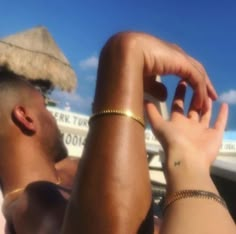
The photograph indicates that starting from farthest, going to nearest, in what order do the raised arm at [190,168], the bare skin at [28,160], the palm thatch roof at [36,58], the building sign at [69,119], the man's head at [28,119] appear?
the palm thatch roof at [36,58] < the building sign at [69,119] < the man's head at [28,119] < the bare skin at [28,160] < the raised arm at [190,168]

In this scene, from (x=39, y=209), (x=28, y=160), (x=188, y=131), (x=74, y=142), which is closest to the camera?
(x=188, y=131)

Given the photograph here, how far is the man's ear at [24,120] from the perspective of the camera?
1819mm

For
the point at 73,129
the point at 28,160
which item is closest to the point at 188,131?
the point at 28,160

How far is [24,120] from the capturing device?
6.00ft

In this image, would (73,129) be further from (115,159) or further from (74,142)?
(115,159)

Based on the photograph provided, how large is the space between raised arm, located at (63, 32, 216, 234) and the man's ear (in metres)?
0.92

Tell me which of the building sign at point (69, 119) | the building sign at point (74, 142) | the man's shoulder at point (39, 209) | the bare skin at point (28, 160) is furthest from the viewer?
the building sign at point (69, 119)

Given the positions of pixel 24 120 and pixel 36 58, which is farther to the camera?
pixel 36 58

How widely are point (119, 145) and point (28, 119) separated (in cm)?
103

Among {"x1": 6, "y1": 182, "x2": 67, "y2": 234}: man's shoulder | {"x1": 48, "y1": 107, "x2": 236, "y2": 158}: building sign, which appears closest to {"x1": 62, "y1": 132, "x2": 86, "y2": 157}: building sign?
{"x1": 48, "y1": 107, "x2": 236, "y2": 158}: building sign

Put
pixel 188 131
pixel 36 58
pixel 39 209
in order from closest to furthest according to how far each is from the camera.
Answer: pixel 188 131, pixel 39 209, pixel 36 58

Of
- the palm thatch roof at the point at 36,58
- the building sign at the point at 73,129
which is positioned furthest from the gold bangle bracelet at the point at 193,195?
the palm thatch roof at the point at 36,58

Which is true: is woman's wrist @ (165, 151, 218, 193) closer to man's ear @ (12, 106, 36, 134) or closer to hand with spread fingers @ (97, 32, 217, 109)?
hand with spread fingers @ (97, 32, 217, 109)

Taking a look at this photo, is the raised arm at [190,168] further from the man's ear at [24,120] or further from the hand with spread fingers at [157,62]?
the man's ear at [24,120]
